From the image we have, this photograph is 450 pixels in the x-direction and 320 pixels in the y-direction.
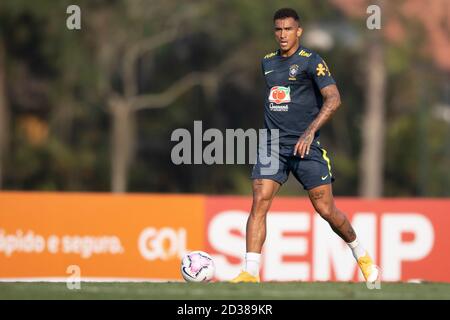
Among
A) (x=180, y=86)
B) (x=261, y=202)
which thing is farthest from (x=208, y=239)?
(x=180, y=86)

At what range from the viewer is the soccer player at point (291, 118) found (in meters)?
11.3

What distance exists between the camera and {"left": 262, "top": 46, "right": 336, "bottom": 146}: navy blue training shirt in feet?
37.1

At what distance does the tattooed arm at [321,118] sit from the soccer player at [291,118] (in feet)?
0.04

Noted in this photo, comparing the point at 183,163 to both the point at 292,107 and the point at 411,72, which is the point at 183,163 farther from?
the point at 292,107

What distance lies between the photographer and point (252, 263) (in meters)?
11.3

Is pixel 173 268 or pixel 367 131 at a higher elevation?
pixel 367 131

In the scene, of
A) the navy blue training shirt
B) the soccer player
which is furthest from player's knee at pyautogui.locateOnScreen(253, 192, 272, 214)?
the navy blue training shirt

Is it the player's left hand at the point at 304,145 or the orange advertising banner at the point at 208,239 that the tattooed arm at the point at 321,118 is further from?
the orange advertising banner at the point at 208,239

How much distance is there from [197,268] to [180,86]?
2806 centimetres

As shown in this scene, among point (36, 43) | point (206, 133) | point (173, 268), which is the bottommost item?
point (173, 268)

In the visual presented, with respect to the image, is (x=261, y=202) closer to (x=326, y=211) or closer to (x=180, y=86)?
(x=326, y=211)

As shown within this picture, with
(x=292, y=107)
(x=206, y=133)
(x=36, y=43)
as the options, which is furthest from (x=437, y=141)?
(x=292, y=107)

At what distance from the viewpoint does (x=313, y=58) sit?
11336mm

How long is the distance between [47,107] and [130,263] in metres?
22.9
